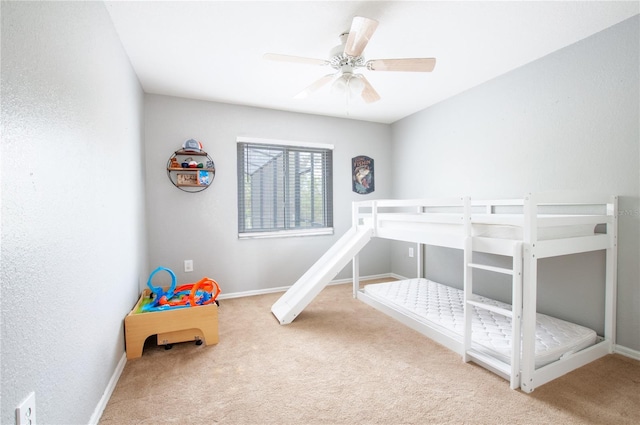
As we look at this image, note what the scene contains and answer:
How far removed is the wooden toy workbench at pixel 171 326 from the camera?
1974 millimetres

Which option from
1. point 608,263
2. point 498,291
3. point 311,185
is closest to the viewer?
point 608,263

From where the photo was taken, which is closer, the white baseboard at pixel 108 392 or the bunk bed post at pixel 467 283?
the white baseboard at pixel 108 392

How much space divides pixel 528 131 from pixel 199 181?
3.07 m

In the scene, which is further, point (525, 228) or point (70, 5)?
point (525, 228)

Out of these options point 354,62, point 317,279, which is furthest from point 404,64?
point 317,279

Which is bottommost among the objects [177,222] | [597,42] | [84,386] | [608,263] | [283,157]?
[84,386]

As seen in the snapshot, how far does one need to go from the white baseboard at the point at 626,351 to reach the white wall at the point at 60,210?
121 inches

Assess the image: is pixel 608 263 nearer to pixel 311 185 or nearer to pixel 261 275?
pixel 311 185

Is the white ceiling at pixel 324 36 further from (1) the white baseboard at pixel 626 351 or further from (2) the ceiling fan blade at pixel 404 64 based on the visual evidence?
(1) the white baseboard at pixel 626 351

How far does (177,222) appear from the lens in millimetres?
3068

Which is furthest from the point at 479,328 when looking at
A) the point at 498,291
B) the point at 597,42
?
the point at 597,42

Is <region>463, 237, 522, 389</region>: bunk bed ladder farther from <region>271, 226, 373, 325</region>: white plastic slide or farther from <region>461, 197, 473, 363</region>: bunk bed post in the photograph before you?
<region>271, 226, 373, 325</region>: white plastic slide

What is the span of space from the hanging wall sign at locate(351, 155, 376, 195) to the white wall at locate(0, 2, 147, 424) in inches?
106

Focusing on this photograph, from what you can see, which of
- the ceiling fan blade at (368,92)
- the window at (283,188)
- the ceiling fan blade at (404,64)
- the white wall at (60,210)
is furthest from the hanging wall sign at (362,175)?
the white wall at (60,210)
